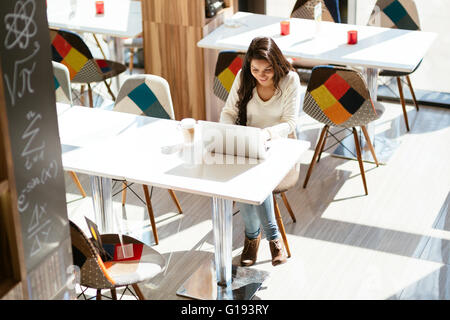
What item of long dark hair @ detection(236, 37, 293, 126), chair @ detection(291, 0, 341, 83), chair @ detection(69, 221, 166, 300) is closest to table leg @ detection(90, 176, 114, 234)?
chair @ detection(69, 221, 166, 300)

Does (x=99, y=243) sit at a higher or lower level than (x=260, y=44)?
lower

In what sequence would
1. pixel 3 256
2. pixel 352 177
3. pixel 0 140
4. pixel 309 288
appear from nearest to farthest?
1. pixel 0 140
2. pixel 3 256
3. pixel 309 288
4. pixel 352 177

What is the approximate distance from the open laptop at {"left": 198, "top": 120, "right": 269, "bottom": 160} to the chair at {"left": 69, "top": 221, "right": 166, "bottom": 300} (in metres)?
0.61

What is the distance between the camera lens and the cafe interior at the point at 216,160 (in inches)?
61.5

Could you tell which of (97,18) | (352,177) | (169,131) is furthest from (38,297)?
(97,18)

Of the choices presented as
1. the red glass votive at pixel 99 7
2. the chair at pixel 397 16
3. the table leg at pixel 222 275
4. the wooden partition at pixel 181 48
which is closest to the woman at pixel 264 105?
the table leg at pixel 222 275

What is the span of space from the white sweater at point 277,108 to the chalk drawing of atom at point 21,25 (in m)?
2.52

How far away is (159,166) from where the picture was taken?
11.4 feet

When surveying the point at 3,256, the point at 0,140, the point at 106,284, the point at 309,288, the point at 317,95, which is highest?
the point at 0,140

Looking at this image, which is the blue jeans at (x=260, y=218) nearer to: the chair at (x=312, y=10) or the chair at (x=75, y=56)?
the chair at (x=75, y=56)

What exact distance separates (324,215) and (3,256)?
317 cm

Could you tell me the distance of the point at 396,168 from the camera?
5.10 metres

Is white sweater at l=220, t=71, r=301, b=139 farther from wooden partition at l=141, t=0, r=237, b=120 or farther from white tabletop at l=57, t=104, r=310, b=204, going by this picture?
wooden partition at l=141, t=0, r=237, b=120

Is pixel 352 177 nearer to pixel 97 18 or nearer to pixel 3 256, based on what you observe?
pixel 97 18
